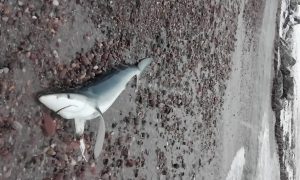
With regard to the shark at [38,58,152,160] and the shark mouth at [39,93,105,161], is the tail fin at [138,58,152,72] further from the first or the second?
the shark mouth at [39,93,105,161]

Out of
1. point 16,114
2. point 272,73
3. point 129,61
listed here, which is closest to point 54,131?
point 16,114

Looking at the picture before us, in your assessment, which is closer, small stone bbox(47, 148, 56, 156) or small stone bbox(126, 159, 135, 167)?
small stone bbox(47, 148, 56, 156)

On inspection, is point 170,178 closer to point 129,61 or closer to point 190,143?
point 190,143

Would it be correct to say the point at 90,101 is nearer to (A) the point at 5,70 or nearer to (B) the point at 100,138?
(B) the point at 100,138

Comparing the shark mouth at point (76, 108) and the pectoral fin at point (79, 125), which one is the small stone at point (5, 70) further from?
the pectoral fin at point (79, 125)

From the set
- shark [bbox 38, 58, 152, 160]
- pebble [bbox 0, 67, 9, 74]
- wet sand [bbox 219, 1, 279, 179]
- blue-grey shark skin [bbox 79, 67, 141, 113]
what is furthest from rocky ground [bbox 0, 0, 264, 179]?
wet sand [bbox 219, 1, 279, 179]

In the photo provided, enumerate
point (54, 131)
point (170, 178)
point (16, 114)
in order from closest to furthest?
point (16, 114) < point (54, 131) < point (170, 178)
